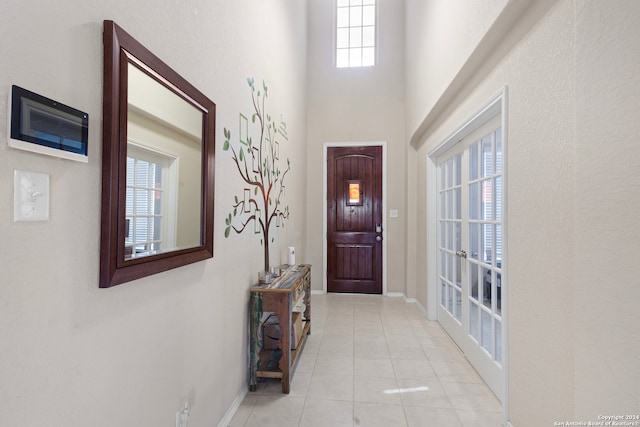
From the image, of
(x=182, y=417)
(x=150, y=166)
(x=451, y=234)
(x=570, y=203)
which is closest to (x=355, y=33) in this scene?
(x=451, y=234)

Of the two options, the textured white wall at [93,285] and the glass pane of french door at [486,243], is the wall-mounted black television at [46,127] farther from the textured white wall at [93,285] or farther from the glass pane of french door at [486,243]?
the glass pane of french door at [486,243]

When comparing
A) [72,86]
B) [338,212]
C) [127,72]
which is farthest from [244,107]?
[338,212]

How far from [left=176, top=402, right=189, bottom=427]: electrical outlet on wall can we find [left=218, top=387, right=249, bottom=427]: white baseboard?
422 millimetres

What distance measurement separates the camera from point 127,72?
99cm

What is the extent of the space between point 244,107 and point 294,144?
183 cm

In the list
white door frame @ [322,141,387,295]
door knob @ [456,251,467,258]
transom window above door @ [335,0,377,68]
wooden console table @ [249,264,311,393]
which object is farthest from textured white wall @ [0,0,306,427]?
transom window above door @ [335,0,377,68]

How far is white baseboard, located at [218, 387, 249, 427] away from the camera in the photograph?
175 cm

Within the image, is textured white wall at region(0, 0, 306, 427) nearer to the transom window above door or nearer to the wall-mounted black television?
the wall-mounted black television

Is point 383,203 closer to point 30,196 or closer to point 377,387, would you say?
point 377,387

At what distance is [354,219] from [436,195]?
1527 millimetres

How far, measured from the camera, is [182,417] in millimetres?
1339

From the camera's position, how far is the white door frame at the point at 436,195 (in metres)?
1.75

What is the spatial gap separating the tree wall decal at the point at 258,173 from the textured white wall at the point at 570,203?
1.59 meters

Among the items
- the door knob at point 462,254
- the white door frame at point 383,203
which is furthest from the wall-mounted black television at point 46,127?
the white door frame at point 383,203
